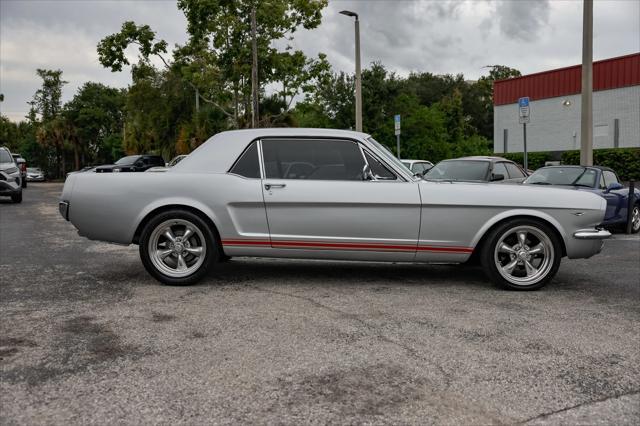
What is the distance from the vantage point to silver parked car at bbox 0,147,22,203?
1878 centimetres

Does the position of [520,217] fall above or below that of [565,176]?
below

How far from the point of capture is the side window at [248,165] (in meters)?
5.96

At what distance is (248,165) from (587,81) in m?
10.5

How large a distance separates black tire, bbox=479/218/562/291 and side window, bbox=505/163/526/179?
7.42 metres

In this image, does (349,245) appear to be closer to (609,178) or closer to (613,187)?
(613,187)

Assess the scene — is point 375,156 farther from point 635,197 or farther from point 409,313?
point 635,197

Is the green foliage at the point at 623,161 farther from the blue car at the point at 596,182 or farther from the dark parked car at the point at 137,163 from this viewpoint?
the dark parked car at the point at 137,163

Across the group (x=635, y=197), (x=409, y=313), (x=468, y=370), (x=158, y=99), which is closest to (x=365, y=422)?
(x=468, y=370)

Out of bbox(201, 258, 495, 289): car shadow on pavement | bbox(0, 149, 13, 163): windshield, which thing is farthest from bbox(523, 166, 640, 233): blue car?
bbox(0, 149, 13, 163): windshield

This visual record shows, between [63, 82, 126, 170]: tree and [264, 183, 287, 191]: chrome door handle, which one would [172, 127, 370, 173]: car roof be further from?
[63, 82, 126, 170]: tree

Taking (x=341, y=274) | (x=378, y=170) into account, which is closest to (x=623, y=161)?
(x=341, y=274)

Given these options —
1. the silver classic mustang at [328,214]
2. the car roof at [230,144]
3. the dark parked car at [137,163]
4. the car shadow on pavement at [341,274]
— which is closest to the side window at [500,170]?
the car shadow on pavement at [341,274]

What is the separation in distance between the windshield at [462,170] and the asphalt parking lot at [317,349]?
230 inches

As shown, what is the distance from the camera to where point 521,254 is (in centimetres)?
582
